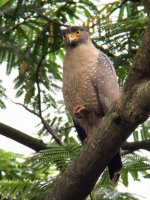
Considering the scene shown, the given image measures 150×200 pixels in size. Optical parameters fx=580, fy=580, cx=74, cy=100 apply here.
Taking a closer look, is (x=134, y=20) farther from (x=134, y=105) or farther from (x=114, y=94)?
(x=134, y=105)

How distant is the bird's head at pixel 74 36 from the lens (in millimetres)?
5863

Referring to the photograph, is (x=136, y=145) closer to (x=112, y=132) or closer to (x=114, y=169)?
(x=114, y=169)

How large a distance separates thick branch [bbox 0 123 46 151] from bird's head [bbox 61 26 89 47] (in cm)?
106

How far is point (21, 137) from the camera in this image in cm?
568

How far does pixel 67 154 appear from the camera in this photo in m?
4.41

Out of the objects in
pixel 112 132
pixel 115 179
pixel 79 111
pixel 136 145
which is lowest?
pixel 115 179

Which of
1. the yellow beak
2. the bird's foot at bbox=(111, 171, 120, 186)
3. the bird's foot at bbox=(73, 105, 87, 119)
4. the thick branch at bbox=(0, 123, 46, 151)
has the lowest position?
the bird's foot at bbox=(111, 171, 120, 186)

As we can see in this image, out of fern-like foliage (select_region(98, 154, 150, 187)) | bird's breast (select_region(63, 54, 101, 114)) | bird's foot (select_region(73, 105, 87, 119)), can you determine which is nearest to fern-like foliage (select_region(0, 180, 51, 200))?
fern-like foliage (select_region(98, 154, 150, 187))

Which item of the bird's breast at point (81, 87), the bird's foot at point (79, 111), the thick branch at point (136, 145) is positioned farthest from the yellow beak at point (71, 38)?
the thick branch at point (136, 145)

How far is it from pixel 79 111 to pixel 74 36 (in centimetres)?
99

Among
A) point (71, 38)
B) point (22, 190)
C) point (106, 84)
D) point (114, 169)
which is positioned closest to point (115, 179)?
point (114, 169)

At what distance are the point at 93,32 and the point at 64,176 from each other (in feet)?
6.14

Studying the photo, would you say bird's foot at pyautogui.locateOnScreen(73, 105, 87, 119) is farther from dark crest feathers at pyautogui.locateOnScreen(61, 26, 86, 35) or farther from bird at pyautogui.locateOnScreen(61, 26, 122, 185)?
dark crest feathers at pyautogui.locateOnScreen(61, 26, 86, 35)

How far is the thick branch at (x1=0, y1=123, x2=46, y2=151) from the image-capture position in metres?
5.66
